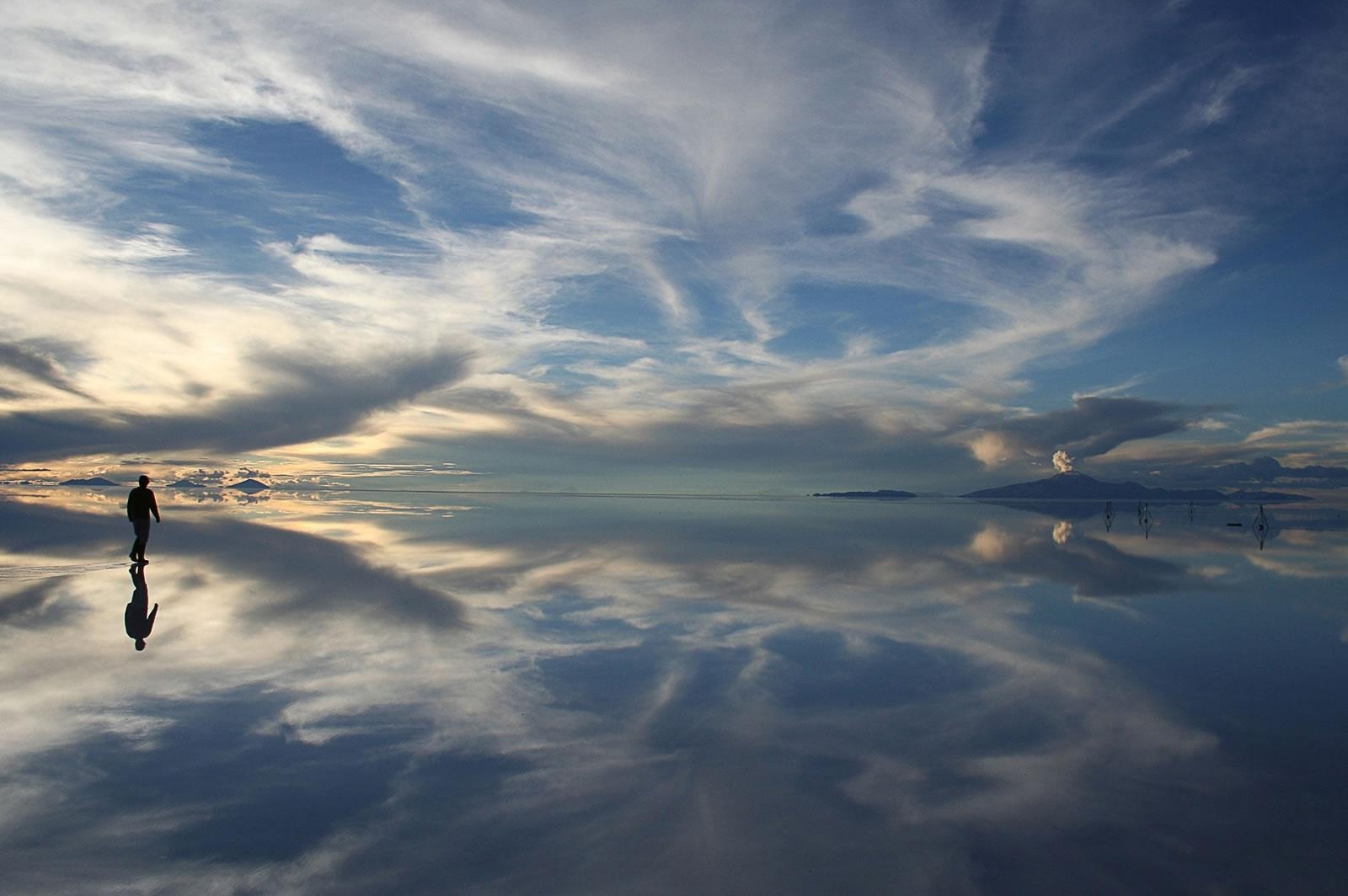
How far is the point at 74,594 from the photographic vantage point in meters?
15.5

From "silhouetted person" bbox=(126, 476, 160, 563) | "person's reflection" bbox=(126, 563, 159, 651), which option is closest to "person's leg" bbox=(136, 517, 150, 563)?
"silhouetted person" bbox=(126, 476, 160, 563)

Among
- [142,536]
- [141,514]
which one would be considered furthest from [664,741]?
[142,536]

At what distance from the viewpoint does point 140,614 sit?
13.5 metres

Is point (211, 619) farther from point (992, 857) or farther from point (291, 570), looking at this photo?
point (992, 857)

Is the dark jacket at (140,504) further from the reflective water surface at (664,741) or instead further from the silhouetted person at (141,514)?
the reflective water surface at (664,741)

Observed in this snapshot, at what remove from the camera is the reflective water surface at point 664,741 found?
525 cm

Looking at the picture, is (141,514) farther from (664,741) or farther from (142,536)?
(664,741)

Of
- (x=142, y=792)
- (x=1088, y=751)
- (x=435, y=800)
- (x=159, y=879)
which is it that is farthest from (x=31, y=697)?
(x=1088, y=751)

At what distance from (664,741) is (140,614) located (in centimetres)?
1112

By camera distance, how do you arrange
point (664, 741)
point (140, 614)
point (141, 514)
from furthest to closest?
point (141, 514)
point (140, 614)
point (664, 741)

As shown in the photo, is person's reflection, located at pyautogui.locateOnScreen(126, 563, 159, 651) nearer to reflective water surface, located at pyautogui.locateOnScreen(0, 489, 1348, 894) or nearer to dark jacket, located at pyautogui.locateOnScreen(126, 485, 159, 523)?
reflective water surface, located at pyautogui.locateOnScreen(0, 489, 1348, 894)

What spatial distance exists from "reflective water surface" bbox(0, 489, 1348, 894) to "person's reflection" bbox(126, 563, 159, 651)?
0.49 feet

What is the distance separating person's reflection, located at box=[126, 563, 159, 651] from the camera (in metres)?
11.8

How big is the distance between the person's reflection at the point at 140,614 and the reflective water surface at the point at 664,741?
5.9 inches
